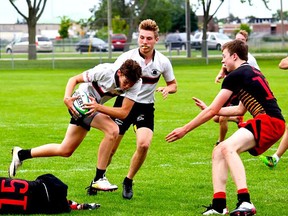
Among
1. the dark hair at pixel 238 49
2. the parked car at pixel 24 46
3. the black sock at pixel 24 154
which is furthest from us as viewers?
the parked car at pixel 24 46

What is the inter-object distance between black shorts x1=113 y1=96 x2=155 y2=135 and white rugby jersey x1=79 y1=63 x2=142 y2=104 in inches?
25.4

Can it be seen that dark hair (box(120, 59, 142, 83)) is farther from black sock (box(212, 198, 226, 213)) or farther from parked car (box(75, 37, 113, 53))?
parked car (box(75, 37, 113, 53))

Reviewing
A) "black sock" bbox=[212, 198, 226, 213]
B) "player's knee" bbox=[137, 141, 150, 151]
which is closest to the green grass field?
"black sock" bbox=[212, 198, 226, 213]

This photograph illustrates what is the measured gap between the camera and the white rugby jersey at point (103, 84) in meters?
9.52

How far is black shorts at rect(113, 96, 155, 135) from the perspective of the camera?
10.3 metres

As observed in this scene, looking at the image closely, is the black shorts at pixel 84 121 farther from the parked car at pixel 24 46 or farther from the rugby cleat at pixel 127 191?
the parked car at pixel 24 46

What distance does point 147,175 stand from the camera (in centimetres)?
1153

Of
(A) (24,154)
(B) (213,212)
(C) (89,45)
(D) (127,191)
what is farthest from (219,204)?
(C) (89,45)

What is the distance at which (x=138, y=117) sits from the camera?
1035cm

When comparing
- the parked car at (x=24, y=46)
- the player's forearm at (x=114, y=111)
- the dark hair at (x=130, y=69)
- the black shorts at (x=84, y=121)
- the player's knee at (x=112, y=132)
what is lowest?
the parked car at (x=24, y=46)

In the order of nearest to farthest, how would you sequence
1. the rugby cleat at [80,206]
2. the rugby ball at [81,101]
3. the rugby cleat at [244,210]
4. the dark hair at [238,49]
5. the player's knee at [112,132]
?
the rugby cleat at [244,210], the dark hair at [238,49], the rugby cleat at [80,206], the rugby ball at [81,101], the player's knee at [112,132]

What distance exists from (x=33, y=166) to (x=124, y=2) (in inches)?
2853

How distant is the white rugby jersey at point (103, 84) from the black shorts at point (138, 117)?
646 mm

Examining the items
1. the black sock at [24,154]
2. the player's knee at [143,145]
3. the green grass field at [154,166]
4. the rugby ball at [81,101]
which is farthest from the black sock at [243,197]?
the black sock at [24,154]
